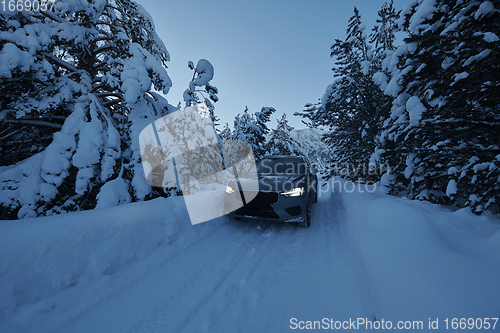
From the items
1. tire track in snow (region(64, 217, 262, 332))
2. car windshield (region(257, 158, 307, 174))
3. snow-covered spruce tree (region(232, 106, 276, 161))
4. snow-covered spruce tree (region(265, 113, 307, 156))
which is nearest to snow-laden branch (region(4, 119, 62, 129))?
tire track in snow (region(64, 217, 262, 332))

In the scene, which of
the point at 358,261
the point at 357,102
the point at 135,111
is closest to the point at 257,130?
the point at 357,102

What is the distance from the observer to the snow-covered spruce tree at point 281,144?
21.1 m

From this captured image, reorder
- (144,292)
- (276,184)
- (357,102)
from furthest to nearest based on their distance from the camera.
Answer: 1. (357,102)
2. (276,184)
3. (144,292)

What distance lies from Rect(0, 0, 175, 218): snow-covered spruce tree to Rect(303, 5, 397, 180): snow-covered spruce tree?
268 inches

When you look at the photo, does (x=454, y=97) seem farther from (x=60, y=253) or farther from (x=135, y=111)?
(x=135, y=111)

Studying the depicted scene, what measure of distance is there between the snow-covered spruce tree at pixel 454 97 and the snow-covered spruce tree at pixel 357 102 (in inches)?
Answer: 116

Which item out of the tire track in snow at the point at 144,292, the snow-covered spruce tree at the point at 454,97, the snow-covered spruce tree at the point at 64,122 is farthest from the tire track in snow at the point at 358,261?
the snow-covered spruce tree at the point at 64,122

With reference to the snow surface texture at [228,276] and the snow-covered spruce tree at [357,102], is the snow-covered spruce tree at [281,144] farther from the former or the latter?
the snow surface texture at [228,276]

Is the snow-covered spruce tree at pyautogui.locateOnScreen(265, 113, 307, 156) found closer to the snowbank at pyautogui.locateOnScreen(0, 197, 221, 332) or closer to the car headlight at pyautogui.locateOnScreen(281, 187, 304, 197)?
the car headlight at pyautogui.locateOnScreen(281, 187, 304, 197)

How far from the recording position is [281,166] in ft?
20.5

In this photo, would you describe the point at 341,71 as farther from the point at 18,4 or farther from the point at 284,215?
the point at 18,4

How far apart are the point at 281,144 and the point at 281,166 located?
15.4m

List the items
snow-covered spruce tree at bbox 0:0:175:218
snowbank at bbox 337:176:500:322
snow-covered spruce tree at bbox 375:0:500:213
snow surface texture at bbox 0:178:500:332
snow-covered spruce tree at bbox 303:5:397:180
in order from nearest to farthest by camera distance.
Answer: snowbank at bbox 337:176:500:322 < snow surface texture at bbox 0:178:500:332 < snow-covered spruce tree at bbox 375:0:500:213 < snow-covered spruce tree at bbox 0:0:175:218 < snow-covered spruce tree at bbox 303:5:397:180

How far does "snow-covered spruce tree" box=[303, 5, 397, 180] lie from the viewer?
25.4ft
